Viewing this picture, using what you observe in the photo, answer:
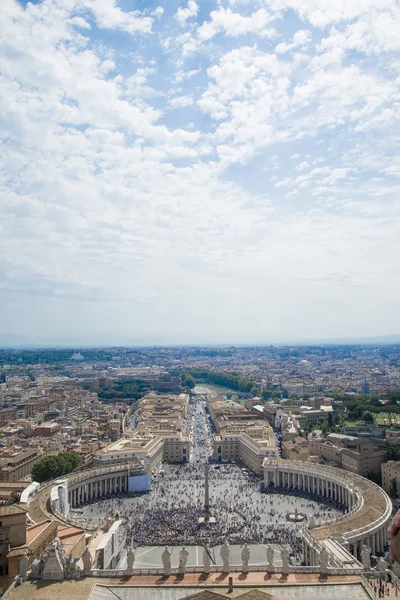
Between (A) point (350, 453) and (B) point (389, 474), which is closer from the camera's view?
(B) point (389, 474)

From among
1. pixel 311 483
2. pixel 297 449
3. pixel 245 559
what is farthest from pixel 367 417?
pixel 245 559

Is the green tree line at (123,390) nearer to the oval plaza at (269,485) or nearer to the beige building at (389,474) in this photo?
the oval plaza at (269,485)

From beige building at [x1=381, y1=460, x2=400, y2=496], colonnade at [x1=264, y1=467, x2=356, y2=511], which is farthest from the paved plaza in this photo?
beige building at [x1=381, y1=460, x2=400, y2=496]

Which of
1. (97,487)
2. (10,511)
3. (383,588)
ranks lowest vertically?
(97,487)

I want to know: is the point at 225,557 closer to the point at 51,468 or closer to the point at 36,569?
the point at 36,569

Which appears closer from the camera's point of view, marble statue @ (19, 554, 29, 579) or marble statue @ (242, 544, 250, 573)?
marble statue @ (19, 554, 29, 579)

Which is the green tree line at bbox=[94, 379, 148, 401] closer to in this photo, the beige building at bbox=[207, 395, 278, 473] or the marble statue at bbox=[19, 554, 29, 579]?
the beige building at bbox=[207, 395, 278, 473]

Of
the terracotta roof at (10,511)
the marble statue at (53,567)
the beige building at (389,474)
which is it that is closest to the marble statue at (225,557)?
the marble statue at (53,567)
